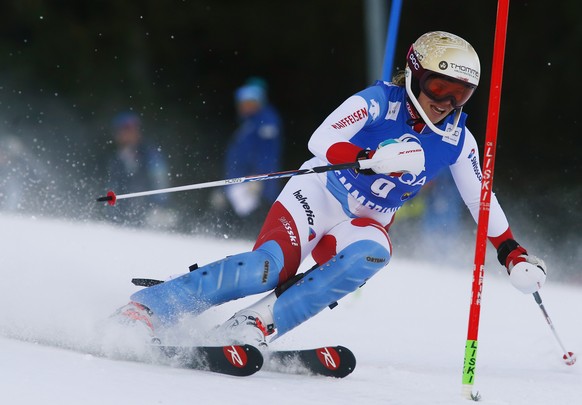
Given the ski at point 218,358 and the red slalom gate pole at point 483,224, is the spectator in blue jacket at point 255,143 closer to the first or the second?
the ski at point 218,358

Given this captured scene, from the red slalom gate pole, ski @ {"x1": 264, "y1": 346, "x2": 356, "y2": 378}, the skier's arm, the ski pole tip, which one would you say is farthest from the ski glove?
the ski pole tip

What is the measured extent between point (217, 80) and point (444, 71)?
9073mm

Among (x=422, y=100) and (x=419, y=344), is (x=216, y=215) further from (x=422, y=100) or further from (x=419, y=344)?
(x=422, y=100)

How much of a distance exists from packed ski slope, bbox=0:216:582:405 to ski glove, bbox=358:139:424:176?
0.73 metres

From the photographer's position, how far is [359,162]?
3424 mm

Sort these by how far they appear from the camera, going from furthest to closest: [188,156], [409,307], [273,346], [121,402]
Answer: [188,156], [409,307], [273,346], [121,402]

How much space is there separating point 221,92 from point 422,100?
882 cm

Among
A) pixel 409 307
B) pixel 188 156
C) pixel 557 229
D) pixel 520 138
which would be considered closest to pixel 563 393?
pixel 409 307

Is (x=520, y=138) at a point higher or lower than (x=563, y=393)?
higher

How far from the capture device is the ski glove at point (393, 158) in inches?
134

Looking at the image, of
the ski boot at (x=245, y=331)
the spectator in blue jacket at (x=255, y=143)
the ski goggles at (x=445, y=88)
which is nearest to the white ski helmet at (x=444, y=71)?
the ski goggles at (x=445, y=88)

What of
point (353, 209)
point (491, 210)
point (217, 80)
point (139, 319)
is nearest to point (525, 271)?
point (491, 210)

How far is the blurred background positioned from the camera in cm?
1029

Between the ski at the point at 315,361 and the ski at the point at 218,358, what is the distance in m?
0.29
